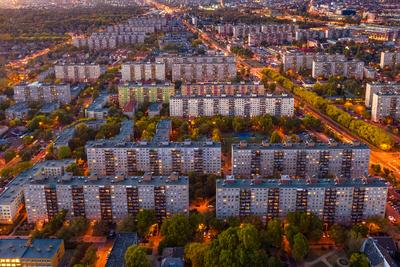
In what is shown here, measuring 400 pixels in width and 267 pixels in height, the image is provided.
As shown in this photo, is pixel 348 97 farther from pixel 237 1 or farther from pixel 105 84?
pixel 237 1

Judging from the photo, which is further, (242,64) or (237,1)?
(237,1)

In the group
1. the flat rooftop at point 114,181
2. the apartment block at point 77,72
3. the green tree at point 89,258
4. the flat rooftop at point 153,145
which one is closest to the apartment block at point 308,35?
the apartment block at point 77,72

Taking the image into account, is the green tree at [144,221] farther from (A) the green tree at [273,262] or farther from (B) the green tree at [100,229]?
(A) the green tree at [273,262]

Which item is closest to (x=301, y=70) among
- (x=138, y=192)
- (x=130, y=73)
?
(x=130, y=73)

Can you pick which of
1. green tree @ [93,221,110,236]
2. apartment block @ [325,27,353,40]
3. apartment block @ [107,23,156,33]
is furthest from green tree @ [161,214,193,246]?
apartment block @ [107,23,156,33]

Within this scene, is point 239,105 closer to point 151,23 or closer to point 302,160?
point 302,160

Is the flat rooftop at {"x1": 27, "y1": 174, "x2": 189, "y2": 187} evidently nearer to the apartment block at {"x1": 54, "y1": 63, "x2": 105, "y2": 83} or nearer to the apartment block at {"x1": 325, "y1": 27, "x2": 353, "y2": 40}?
the apartment block at {"x1": 54, "y1": 63, "x2": 105, "y2": 83}
